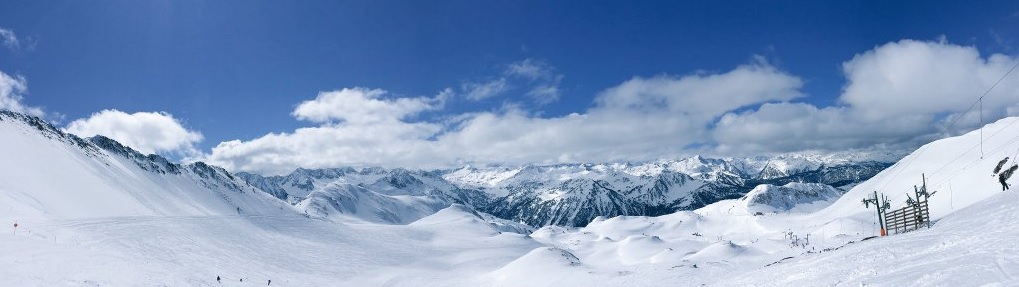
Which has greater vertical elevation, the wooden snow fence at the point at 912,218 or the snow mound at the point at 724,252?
the wooden snow fence at the point at 912,218

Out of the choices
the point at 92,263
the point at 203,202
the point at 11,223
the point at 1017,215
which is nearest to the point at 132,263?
the point at 92,263

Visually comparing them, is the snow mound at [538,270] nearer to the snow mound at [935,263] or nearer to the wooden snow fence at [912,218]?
the wooden snow fence at [912,218]

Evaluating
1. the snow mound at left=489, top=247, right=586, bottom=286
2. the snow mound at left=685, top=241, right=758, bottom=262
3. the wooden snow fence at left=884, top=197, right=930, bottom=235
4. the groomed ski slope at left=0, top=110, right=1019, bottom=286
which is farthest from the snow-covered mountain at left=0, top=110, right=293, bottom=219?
the snow mound at left=685, top=241, right=758, bottom=262

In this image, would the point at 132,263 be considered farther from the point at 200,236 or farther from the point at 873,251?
the point at 873,251

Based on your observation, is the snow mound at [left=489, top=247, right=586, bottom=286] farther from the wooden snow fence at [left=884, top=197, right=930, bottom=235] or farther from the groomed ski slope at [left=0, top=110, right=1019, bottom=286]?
the wooden snow fence at [left=884, top=197, right=930, bottom=235]

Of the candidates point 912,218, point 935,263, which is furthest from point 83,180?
point 912,218

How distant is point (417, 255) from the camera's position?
11369 cm

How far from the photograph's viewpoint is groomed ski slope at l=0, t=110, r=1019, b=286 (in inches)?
842

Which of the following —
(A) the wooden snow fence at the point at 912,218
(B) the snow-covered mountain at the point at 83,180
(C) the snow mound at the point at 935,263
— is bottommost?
(C) the snow mound at the point at 935,263

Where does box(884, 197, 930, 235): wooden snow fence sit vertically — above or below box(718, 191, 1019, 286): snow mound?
above

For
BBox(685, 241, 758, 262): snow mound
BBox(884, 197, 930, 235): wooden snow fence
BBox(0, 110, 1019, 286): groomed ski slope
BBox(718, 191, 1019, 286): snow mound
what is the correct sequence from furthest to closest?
BBox(685, 241, 758, 262): snow mound → BBox(884, 197, 930, 235): wooden snow fence → BBox(0, 110, 1019, 286): groomed ski slope → BBox(718, 191, 1019, 286): snow mound

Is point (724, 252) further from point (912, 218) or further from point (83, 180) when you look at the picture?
point (83, 180)

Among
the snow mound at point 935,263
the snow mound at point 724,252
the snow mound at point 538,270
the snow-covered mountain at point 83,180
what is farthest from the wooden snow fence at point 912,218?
the snow-covered mountain at point 83,180

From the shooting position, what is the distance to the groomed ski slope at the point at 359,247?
2139 cm
